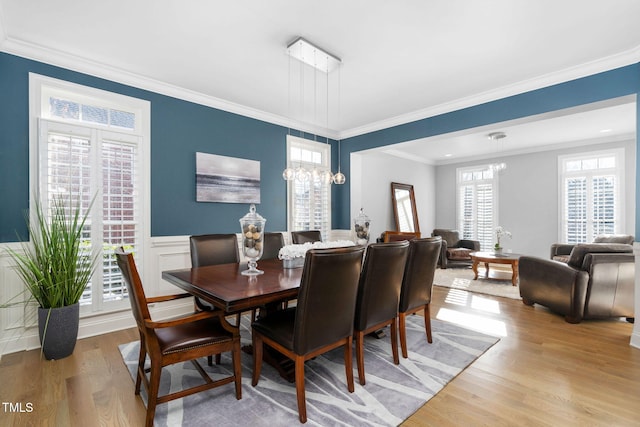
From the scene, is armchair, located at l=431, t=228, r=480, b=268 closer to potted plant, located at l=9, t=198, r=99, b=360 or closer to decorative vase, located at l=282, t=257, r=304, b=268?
decorative vase, located at l=282, t=257, r=304, b=268

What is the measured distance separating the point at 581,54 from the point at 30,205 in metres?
5.23

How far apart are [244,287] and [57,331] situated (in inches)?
72.2

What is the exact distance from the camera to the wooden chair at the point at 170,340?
1697 mm

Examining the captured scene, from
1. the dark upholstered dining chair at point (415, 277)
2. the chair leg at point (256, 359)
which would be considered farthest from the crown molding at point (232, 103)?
the chair leg at point (256, 359)

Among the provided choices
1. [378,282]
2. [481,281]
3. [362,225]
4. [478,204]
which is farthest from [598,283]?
[478,204]

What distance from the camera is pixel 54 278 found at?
2.54 meters

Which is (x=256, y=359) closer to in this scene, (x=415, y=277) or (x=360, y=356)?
(x=360, y=356)

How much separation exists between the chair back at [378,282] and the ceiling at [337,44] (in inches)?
69.4

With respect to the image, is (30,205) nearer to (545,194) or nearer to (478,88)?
(478,88)

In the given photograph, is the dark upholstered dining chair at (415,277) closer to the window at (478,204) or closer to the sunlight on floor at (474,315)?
the sunlight on floor at (474,315)

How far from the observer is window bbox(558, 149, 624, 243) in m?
5.75

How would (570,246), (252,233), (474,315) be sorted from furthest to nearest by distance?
1. (570,246)
2. (474,315)
3. (252,233)

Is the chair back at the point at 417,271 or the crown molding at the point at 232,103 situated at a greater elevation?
the crown molding at the point at 232,103

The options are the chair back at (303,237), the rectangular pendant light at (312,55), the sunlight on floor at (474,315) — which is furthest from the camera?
the chair back at (303,237)
